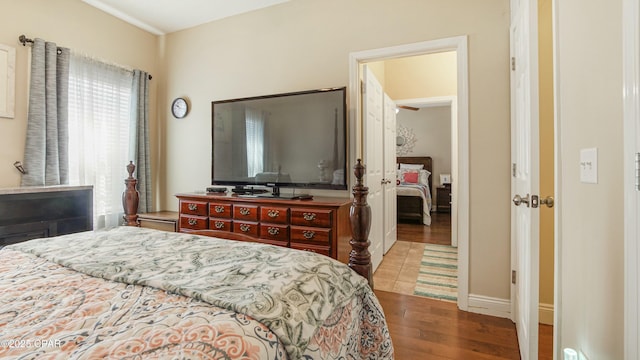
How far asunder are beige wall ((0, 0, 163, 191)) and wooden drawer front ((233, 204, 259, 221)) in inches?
67.4

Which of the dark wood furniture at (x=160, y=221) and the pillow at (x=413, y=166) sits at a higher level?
the pillow at (x=413, y=166)

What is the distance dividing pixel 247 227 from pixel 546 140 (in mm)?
2379

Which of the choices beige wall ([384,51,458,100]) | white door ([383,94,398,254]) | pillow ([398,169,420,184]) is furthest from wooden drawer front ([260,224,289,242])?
pillow ([398,169,420,184])

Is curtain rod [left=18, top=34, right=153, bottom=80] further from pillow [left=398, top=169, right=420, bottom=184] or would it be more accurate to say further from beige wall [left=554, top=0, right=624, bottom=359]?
pillow [left=398, top=169, right=420, bottom=184]

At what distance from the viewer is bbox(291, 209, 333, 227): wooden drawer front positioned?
2350mm

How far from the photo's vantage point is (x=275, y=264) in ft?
3.41

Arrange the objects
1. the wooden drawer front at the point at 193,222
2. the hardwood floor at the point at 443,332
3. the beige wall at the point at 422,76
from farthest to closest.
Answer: the beige wall at the point at 422,76 < the wooden drawer front at the point at 193,222 < the hardwood floor at the point at 443,332

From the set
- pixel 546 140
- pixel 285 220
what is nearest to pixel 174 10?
pixel 285 220

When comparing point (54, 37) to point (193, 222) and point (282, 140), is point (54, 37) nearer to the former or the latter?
point (193, 222)

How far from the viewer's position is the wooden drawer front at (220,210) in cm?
273

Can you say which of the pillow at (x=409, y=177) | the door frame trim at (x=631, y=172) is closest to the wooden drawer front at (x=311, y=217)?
the door frame trim at (x=631, y=172)

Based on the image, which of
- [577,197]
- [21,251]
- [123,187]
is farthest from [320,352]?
[123,187]

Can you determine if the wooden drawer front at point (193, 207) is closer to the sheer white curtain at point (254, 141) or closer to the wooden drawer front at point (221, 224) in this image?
the wooden drawer front at point (221, 224)

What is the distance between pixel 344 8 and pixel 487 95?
1.51 meters
